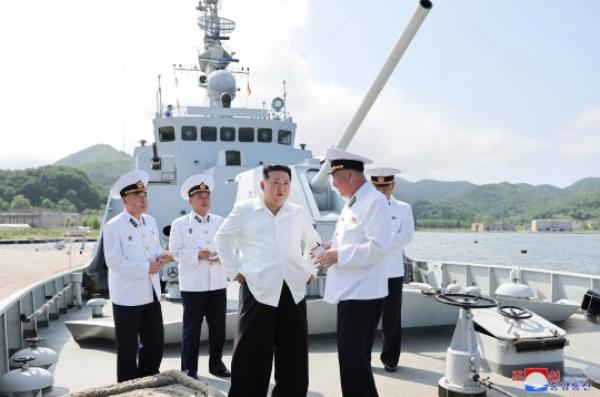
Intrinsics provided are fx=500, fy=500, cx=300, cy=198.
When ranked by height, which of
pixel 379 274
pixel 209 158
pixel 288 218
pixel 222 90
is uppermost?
pixel 222 90

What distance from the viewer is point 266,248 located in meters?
2.57

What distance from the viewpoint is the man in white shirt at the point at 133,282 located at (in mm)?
2965

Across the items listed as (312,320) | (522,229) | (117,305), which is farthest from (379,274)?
(522,229)

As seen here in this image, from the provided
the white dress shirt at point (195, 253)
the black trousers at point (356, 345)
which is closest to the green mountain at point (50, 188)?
the white dress shirt at point (195, 253)

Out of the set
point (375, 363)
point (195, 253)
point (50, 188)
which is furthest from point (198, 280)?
point (50, 188)

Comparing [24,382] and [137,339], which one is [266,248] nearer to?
[137,339]

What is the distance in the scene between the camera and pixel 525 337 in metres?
3.57

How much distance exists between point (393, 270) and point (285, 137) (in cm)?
858

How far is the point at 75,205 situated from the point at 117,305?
96.4m

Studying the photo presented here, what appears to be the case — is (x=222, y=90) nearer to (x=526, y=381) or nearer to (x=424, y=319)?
(x=424, y=319)

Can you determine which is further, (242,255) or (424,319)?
(424,319)

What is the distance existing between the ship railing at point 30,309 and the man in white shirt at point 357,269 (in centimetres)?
225

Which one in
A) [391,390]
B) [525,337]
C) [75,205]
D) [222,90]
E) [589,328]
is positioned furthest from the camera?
[75,205]

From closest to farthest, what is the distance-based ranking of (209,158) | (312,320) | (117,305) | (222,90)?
(117,305)
(312,320)
(209,158)
(222,90)
